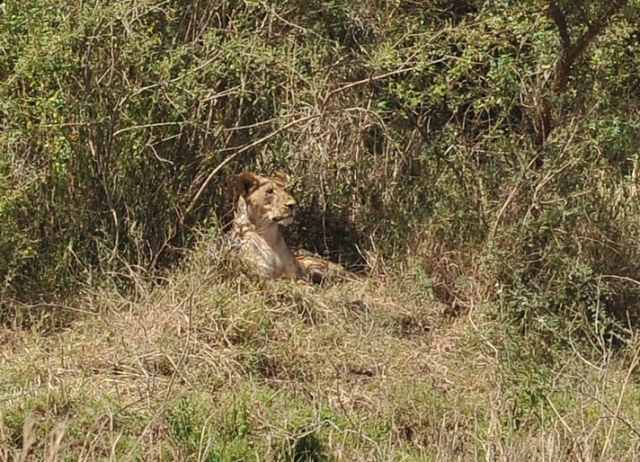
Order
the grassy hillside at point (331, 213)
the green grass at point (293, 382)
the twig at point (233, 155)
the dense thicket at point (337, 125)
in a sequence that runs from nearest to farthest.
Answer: the green grass at point (293, 382)
the grassy hillside at point (331, 213)
the dense thicket at point (337, 125)
the twig at point (233, 155)

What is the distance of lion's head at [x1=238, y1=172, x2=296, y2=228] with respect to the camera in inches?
349

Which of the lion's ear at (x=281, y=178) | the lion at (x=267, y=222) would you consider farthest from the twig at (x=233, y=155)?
the lion's ear at (x=281, y=178)

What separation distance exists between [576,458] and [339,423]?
1.21 metres

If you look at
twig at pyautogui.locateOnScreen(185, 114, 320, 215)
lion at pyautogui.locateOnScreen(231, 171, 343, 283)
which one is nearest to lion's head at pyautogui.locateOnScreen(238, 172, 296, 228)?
lion at pyautogui.locateOnScreen(231, 171, 343, 283)

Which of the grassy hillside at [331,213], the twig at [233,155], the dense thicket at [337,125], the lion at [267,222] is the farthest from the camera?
the lion at [267,222]

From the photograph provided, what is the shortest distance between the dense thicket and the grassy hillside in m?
0.02

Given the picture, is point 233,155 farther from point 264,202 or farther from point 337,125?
point 337,125

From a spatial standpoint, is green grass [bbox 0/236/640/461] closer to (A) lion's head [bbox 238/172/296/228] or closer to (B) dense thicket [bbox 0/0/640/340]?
(B) dense thicket [bbox 0/0/640/340]

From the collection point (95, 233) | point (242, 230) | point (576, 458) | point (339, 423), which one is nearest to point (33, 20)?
point (95, 233)

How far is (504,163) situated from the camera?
8.96m

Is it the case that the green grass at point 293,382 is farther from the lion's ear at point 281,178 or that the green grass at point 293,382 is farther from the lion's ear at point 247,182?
the lion's ear at point 281,178

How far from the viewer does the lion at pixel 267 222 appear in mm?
8836

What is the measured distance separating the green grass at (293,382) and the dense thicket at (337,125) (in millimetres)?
412

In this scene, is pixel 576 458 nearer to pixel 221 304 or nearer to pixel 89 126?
pixel 221 304
